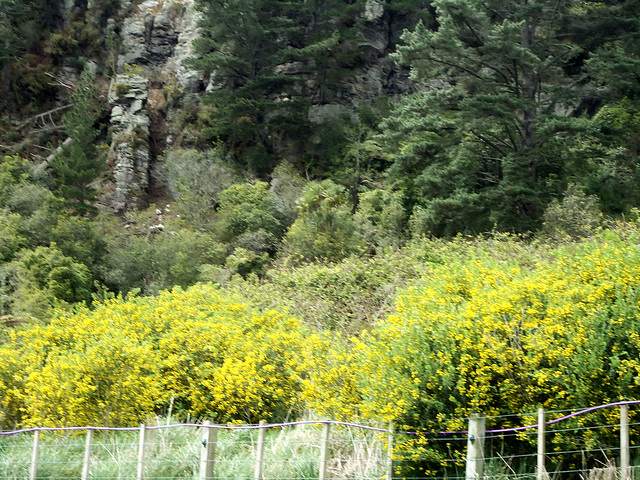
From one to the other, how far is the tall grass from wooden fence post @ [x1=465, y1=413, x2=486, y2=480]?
1.23 m

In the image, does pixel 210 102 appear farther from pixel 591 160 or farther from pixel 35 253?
pixel 591 160

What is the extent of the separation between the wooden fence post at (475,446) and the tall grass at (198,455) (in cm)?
123

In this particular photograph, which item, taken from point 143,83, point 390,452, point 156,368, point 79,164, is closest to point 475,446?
point 390,452

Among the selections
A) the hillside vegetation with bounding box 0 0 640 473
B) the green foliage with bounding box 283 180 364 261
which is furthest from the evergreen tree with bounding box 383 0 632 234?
the green foliage with bounding box 283 180 364 261

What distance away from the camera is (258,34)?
Answer: 122ft

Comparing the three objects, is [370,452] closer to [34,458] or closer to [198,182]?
[34,458]

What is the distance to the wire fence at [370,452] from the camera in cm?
675

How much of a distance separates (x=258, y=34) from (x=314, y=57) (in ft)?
Answer: 11.7

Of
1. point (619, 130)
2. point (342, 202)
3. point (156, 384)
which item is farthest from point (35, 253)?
point (619, 130)

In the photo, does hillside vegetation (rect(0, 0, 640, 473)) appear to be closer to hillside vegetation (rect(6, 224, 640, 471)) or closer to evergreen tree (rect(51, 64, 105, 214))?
hillside vegetation (rect(6, 224, 640, 471))

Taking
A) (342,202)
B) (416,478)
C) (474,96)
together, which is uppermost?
(474,96)

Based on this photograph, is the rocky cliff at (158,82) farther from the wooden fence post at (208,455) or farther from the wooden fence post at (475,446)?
the wooden fence post at (475,446)

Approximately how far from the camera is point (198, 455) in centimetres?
851

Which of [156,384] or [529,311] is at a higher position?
[529,311]
